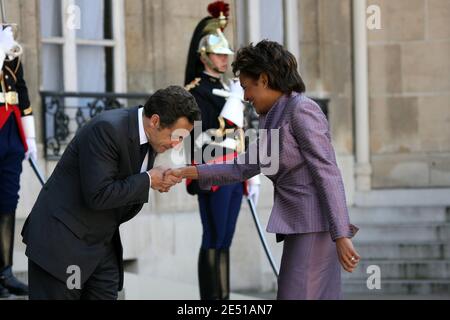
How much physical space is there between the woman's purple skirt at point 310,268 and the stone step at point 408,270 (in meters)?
6.07

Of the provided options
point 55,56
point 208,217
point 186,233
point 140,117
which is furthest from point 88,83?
point 140,117

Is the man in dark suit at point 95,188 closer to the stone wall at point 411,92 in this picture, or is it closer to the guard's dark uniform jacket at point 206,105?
the guard's dark uniform jacket at point 206,105

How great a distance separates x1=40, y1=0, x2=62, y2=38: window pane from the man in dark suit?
5042 mm

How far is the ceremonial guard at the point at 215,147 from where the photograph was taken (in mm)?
8969

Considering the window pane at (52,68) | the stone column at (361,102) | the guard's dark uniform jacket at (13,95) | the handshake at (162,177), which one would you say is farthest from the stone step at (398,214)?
the handshake at (162,177)

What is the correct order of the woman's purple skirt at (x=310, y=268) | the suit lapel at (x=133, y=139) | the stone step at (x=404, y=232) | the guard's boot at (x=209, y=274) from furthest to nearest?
the stone step at (x=404, y=232)
the guard's boot at (x=209, y=274)
the suit lapel at (x=133, y=139)
the woman's purple skirt at (x=310, y=268)

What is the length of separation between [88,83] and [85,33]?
1.42 ft

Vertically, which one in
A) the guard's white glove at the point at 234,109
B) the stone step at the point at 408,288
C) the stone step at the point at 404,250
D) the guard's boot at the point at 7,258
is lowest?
the stone step at the point at 408,288

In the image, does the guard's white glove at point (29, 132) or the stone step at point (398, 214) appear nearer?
the guard's white glove at point (29, 132)

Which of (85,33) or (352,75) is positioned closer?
(85,33)

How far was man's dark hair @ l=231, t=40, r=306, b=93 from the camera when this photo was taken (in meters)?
5.91
